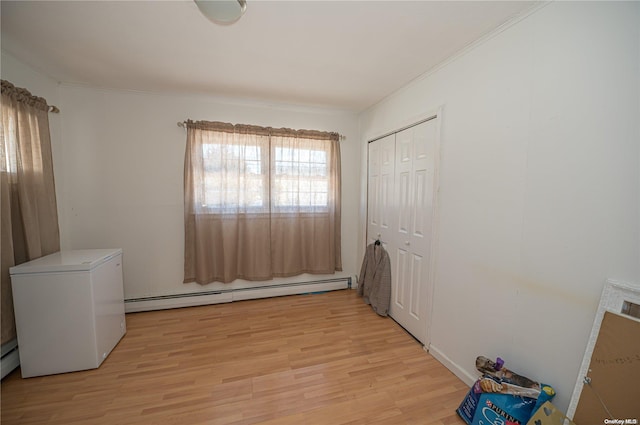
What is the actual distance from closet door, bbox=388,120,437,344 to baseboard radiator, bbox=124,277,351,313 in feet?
3.28

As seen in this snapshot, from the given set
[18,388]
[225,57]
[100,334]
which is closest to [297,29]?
[225,57]

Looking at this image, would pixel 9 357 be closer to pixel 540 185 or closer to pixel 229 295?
pixel 229 295

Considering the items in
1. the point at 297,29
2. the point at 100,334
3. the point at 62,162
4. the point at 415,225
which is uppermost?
the point at 297,29

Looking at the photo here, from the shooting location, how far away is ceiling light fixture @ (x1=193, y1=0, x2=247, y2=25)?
1.33 metres

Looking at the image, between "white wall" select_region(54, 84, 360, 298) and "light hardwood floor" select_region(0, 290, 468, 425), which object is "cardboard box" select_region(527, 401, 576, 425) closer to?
"light hardwood floor" select_region(0, 290, 468, 425)

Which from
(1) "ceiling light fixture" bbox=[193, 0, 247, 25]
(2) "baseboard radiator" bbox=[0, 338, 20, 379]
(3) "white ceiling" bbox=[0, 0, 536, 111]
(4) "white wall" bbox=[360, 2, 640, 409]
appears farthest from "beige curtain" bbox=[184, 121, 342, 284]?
(4) "white wall" bbox=[360, 2, 640, 409]

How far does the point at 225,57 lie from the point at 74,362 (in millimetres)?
2673

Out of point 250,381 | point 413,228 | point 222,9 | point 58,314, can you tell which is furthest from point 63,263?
point 413,228

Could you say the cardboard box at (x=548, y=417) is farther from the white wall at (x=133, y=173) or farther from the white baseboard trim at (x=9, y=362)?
the white baseboard trim at (x=9, y=362)

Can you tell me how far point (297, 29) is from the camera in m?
1.62

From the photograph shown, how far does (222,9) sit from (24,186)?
2163mm

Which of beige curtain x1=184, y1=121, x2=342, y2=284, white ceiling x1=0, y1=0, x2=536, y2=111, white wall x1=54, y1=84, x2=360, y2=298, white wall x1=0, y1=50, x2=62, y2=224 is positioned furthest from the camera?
beige curtain x1=184, y1=121, x2=342, y2=284

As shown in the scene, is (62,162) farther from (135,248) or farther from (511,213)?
(511,213)

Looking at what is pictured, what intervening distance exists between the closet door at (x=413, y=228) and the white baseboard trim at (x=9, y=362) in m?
3.28
